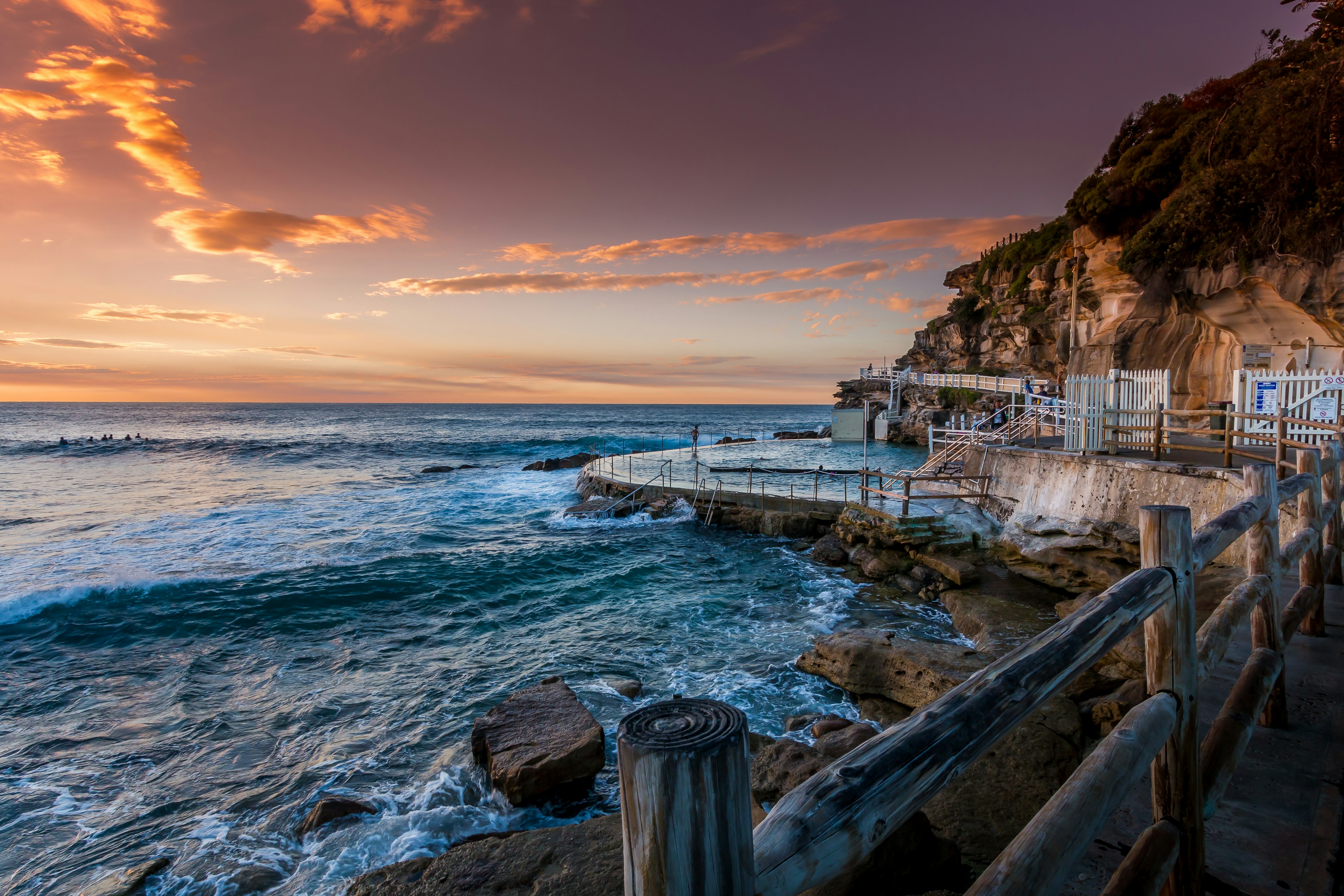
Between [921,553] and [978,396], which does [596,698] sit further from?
[978,396]

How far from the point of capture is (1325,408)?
1214 centimetres

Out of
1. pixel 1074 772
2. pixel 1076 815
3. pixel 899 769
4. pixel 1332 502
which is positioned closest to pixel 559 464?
pixel 1332 502

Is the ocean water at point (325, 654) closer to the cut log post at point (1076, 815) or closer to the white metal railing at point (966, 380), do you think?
the cut log post at point (1076, 815)

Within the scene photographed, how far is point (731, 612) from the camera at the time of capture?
11984 millimetres

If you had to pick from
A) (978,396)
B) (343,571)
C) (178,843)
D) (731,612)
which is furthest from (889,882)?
(978,396)

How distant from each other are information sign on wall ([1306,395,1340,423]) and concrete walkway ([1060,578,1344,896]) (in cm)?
1198

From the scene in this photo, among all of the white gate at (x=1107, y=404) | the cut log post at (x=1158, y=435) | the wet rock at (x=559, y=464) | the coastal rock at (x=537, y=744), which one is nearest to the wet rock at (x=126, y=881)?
the coastal rock at (x=537, y=744)

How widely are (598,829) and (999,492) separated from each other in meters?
13.8

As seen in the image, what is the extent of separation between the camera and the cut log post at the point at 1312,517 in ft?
13.3

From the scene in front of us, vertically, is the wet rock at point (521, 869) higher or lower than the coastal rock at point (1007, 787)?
higher

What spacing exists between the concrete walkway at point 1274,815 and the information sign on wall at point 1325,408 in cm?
1198

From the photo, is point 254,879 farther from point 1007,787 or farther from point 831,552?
point 831,552

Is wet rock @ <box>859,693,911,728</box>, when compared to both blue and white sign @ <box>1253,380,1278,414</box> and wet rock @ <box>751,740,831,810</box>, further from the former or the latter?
blue and white sign @ <box>1253,380,1278,414</box>

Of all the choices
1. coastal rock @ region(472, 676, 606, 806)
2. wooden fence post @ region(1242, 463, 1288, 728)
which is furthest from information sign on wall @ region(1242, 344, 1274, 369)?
coastal rock @ region(472, 676, 606, 806)
